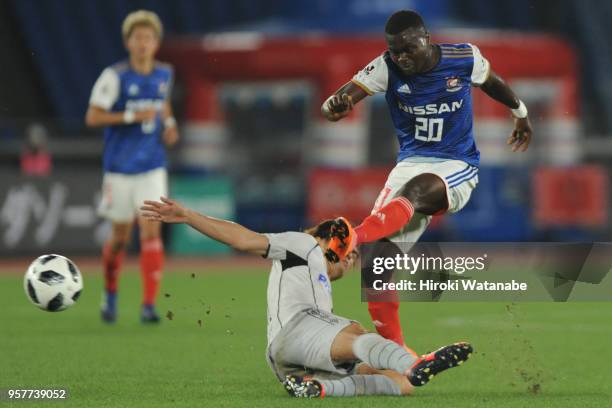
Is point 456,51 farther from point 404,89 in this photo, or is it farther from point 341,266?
point 341,266

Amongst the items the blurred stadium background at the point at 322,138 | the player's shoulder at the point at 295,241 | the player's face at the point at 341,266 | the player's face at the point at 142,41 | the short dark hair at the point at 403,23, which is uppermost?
the short dark hair at the point at 403,23

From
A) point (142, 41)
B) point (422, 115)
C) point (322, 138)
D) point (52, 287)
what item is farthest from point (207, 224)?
point (322, 138)

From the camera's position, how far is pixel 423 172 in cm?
698

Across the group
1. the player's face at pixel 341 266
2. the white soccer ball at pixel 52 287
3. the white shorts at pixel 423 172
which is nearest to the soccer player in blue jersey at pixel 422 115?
the white shorts at pixel 423 172

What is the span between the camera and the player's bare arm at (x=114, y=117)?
958 centimetres

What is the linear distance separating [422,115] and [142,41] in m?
3.22

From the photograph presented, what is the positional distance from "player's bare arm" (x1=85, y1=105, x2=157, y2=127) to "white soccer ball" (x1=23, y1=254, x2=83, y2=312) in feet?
7.36

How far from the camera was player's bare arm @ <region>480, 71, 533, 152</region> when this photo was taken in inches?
285

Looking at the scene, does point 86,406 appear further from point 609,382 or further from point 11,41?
point 11,41

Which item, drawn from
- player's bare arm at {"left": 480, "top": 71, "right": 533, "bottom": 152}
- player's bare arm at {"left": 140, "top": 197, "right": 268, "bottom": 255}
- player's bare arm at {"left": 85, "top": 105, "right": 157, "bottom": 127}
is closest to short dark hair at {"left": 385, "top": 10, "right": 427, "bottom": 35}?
player's bare arm at {"left": 480, "top": 71, "right": 533, "bottom": 152}

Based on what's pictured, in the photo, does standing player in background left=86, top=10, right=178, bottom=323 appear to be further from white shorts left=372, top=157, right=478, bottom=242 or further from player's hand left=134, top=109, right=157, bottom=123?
white shorts left=372, top=157, right=478, bottom=242

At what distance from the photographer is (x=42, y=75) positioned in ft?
74.6

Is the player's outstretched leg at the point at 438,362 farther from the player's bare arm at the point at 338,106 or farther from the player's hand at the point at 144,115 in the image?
the player's hand at the point at 144,115

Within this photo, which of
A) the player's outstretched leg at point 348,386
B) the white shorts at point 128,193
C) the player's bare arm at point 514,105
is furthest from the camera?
the white shorts at point 128,193
